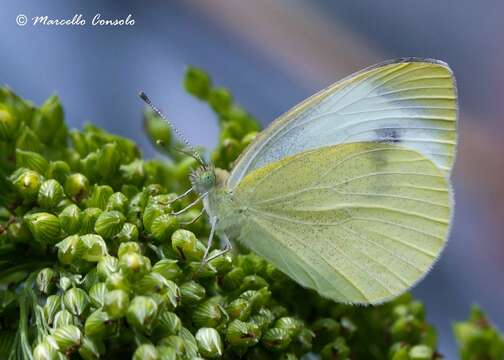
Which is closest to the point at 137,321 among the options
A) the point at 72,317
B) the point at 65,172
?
the point at 72,317

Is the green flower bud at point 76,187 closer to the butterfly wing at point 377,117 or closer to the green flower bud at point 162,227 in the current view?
the green flower bud at point 162,227

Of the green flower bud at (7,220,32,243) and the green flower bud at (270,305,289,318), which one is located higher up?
the green flower bud at (7,220,32,243)

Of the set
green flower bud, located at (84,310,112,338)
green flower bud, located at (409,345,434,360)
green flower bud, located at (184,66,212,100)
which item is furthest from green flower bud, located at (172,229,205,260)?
green flower bud, located at (184,66,212,100)

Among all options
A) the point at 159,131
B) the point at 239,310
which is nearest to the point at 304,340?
the point at 239,310

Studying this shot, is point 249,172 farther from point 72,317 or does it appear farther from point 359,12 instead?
Answer: point 359,12

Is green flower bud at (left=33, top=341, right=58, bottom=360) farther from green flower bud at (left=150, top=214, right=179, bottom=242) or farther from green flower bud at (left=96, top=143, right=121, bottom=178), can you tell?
green flower bud at (left=96, top=143, right=121, bottom=178)
